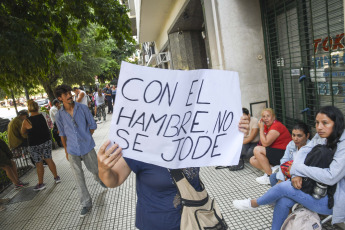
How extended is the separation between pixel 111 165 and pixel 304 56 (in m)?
3.77

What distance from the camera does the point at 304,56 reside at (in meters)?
4.09

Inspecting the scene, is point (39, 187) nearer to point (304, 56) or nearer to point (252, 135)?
point (252, 135)

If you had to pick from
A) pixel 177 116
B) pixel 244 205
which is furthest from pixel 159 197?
pixel 244 205

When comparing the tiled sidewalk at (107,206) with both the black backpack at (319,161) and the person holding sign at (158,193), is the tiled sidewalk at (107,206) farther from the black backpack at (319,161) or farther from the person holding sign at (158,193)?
the person holding sign at (158,193)

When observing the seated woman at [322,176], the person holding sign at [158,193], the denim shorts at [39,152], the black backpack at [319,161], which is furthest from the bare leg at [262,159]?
the denim shorts at [39,152]

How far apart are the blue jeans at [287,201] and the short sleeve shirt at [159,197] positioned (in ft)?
4.32

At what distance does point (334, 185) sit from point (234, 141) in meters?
1.30

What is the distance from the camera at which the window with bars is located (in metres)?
3.45

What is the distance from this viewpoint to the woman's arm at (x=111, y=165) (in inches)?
56.3

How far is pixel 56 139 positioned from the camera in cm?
879

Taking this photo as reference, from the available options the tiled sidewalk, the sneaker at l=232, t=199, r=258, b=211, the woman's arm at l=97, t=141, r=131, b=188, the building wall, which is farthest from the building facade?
the woman's arm at l=97, t=141, r=131, b=188

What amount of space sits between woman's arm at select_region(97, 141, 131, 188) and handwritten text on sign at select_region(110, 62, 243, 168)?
0.17ft

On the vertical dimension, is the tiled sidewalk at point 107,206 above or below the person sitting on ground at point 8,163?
below

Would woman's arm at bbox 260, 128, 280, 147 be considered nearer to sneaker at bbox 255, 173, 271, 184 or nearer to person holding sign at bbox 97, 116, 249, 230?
sneaker at bbox 255, 173, 271, 184
